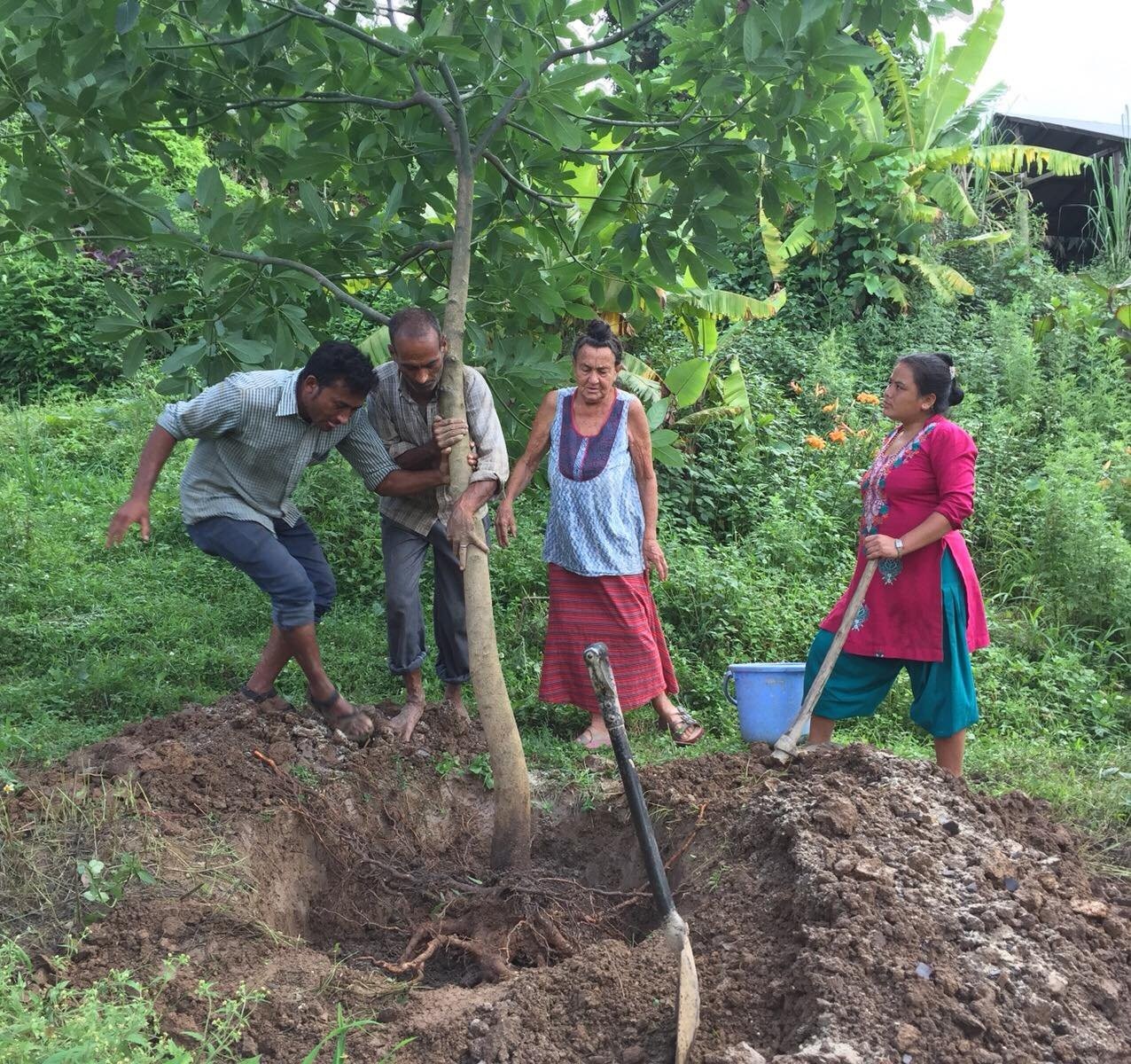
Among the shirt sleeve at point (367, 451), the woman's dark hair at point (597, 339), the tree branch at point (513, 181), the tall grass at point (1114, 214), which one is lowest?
the shirt sleeve at point (367, 451)

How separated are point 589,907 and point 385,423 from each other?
215 centimetres

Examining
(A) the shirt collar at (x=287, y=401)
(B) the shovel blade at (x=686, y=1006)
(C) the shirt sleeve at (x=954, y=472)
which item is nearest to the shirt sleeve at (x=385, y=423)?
(A) the shirt collar at (x=287, y=401)

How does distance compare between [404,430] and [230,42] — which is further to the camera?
[404,430]

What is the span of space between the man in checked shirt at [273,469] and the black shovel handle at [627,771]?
1.06m

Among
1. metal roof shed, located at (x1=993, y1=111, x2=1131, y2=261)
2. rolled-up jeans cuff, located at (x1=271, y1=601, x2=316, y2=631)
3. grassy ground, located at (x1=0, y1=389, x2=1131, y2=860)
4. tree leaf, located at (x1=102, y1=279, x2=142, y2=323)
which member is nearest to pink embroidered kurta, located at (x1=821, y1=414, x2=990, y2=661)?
grassy ground, located at (x1=0, y1=389, x2=1131, y2=860)

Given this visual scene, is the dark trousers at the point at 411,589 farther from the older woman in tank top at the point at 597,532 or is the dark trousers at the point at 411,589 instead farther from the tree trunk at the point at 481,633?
the tree trunk at the point at 481,633

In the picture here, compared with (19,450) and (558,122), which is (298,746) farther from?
(19,450)

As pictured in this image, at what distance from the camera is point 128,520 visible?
3.79 meters

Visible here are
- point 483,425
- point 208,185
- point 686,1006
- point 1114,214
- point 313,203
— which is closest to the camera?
point 686,1006

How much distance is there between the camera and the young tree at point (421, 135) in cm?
313

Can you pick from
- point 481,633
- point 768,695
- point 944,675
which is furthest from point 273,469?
point 944,675

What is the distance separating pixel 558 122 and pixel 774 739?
2.97 metres

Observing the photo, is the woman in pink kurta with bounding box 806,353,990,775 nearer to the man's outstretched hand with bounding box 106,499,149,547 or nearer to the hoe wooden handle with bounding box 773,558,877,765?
the hoe wooden handle with bounding box 773,558,877,765

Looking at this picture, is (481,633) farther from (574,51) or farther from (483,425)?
(574,51)
